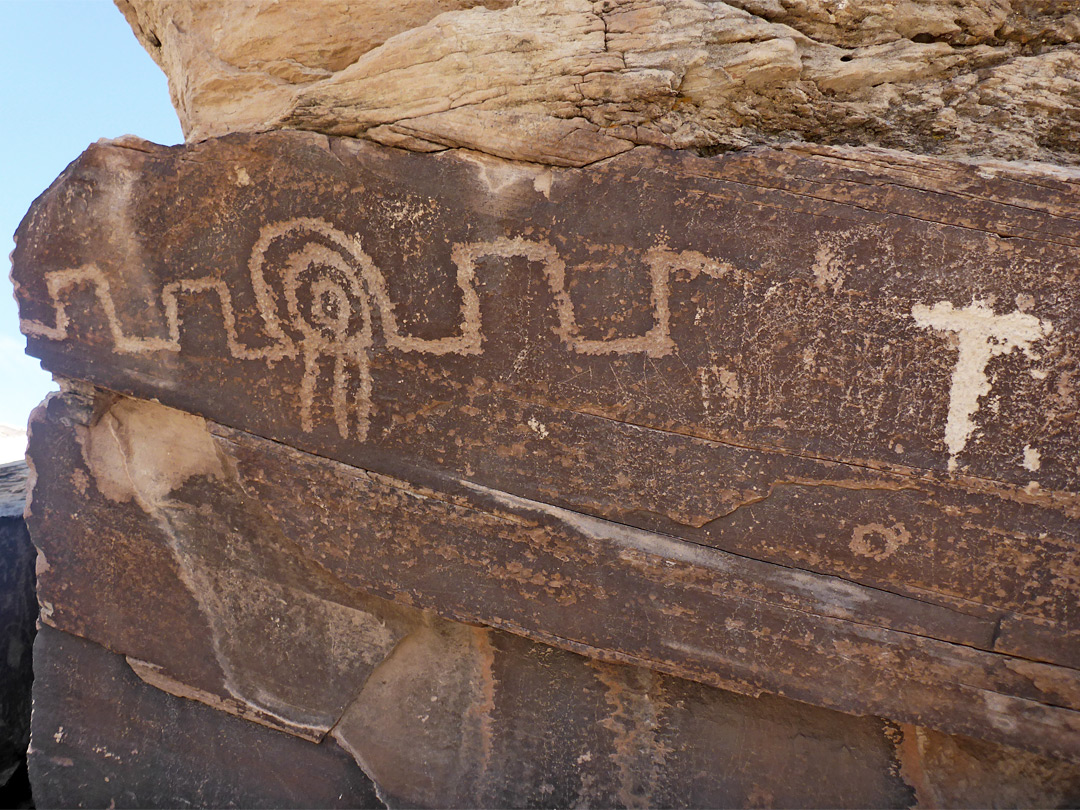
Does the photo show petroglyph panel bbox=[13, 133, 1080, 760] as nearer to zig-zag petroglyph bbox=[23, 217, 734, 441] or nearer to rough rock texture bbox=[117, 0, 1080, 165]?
zig-zag petroglyph bbox=[23, 217, 734, 441]

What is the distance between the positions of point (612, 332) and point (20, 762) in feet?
8.34

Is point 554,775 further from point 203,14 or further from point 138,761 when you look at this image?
point 203,14

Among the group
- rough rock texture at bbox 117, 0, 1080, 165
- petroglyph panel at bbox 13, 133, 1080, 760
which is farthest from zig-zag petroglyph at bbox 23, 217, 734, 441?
rough rock texture at bbox 117, 0, 1080, 165

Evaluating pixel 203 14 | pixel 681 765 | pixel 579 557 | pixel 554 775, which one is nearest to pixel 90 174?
pixel 203 14

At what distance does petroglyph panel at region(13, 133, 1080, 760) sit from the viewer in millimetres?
1417

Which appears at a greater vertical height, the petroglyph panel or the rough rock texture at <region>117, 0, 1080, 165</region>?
the rough rock texture at <region>117, 0, 1080, 165</region>

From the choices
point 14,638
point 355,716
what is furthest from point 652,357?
point 14,638

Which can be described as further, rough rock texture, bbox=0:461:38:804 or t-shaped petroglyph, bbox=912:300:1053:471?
rough rock texture, bbox=0:461:38:804

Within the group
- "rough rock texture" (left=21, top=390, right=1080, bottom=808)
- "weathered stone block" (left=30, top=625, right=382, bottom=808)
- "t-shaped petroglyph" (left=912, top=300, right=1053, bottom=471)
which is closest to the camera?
"t-shaped petroglyph" (left=912, top=300, right=1053, bottom=471)

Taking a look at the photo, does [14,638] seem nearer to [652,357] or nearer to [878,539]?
[652,357]

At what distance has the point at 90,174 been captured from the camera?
1717mm

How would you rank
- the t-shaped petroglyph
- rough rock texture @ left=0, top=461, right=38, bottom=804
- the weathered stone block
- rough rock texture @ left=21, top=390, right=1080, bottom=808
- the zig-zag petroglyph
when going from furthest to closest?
rough rock texture @ left=0, top=461, right=38, bottom=804, the weathered stone block, rough rock texture @ left=21, top=390, right=1080, bottom=808, the zig-zag petroglyph, the t-shaped petroglyph

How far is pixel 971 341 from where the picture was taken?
141cm

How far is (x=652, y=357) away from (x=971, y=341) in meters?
0.67
